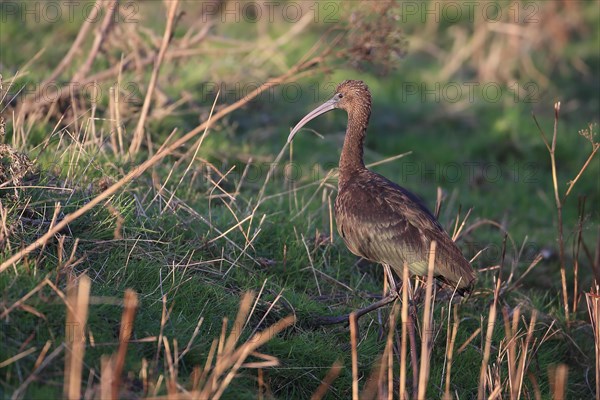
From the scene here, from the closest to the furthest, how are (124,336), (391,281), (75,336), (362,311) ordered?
(75,336), (124,336), (362,311), (391,281)

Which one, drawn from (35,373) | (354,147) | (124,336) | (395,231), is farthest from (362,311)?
(35,373)

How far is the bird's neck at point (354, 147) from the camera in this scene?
6.69m

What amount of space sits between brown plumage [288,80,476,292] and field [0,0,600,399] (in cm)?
35

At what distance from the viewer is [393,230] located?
6.09 m

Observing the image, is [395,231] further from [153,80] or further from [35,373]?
[35,373]

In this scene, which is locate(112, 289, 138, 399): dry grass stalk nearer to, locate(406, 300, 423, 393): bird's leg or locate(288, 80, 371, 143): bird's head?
locate(406, 300, 423, 393): bird's leg

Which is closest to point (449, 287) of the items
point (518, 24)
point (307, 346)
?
point (307, 346)

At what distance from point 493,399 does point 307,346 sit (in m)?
1.18

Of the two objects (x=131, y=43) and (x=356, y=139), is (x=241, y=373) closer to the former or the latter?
(x=356, y=139)

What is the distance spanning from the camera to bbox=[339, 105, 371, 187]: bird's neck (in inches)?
263

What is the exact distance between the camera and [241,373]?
5062mm

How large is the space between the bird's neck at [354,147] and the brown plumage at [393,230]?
0.37 feet

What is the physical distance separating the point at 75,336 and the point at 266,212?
266 cm

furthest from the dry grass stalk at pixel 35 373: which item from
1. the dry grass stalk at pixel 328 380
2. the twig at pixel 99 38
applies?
the twig at pixel 99 38
